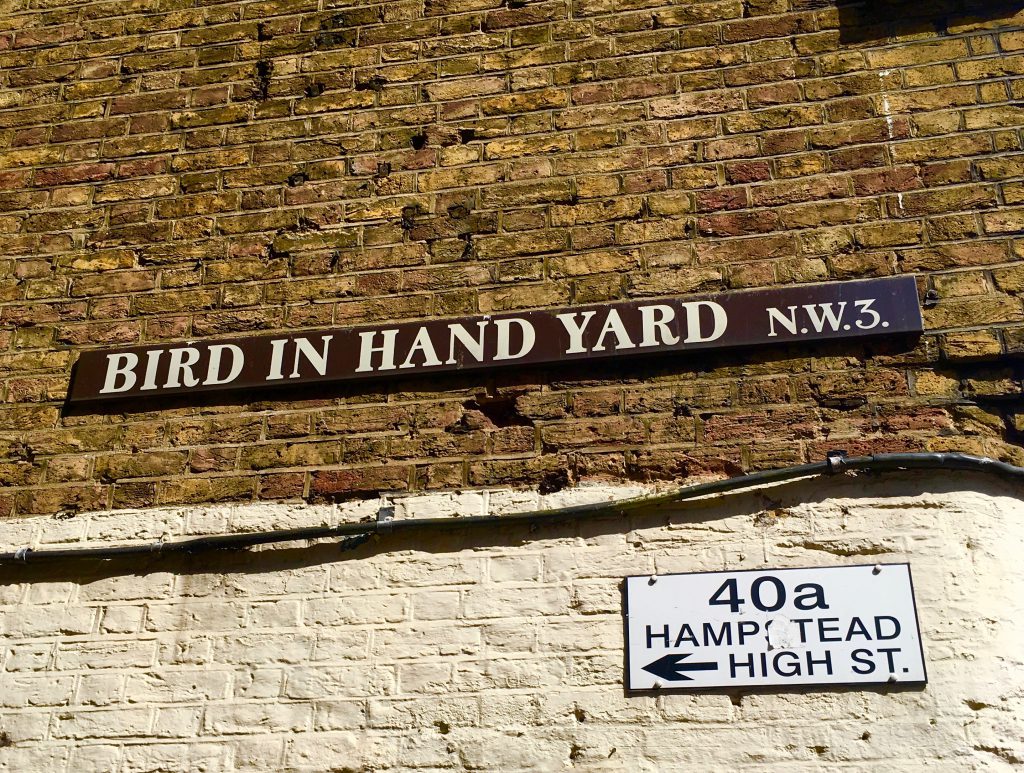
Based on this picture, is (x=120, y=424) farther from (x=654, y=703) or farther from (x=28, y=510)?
(x=654, y=703)

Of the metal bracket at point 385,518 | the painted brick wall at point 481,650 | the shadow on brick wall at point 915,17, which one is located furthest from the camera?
the shadow on brick wall at point 915,17

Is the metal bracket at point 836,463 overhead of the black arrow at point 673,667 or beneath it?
overhead

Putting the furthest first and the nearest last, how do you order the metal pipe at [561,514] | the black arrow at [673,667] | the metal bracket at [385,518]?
1. the metal bracket at [385,518]
2. the metal pipe at [561,514]
3. the black arrow at [673,667]

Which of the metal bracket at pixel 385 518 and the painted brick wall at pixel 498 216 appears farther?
the painted brick wall at pixel 498 216

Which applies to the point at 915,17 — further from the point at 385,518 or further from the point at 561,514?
the point at 385,518

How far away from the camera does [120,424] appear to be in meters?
4.06

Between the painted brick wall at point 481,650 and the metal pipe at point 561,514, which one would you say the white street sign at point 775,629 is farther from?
the metal pipe at point 561,514

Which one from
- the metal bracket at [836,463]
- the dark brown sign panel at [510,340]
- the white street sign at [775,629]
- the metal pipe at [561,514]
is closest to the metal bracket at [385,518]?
the metal pipe at [561,514]

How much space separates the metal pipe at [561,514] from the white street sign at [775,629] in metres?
0.25

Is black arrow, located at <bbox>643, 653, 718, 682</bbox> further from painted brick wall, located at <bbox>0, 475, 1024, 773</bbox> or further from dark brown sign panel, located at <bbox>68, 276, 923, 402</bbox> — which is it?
dark brown sign panel, located at <bbox>68, 276, 923, 402</bbox>

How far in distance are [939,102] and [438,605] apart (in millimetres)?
2375

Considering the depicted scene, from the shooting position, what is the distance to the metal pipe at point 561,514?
136 inches

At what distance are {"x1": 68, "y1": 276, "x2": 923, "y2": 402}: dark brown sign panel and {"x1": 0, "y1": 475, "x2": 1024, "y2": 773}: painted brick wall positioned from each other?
50 centimetres

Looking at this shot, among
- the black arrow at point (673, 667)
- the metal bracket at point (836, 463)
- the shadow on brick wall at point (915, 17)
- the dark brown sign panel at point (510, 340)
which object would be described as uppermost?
the shadow on brick wall at point (915, 17)
